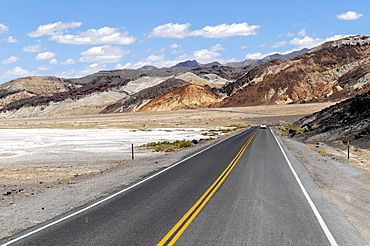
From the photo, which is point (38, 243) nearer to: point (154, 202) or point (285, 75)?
point (154, 202)

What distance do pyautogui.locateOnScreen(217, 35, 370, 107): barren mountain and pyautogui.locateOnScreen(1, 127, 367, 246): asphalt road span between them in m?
139

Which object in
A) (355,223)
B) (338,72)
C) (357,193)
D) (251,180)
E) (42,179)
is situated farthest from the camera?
(338,72)

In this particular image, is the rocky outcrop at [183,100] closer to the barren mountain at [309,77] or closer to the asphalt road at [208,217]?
the barren mountain at [309,77]

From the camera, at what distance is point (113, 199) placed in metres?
11.7

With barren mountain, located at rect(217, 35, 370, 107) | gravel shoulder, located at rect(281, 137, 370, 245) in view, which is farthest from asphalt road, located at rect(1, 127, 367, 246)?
barren mountain, located at rect(217, 35, 370, 107)

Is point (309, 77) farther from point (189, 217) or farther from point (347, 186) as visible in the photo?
point (189, 217)

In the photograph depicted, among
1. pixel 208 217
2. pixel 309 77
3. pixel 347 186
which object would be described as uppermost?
pixel 309 77

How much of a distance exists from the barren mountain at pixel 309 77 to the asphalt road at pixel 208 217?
13873cm

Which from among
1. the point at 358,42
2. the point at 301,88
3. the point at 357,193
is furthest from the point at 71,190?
the point at 358,42

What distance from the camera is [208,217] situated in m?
9.35

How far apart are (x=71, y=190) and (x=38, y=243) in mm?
5949

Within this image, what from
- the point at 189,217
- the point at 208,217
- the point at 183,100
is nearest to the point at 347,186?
the point at 208,217

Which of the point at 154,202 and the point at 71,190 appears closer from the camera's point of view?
the point at 154,202

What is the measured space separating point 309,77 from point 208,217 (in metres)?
168
